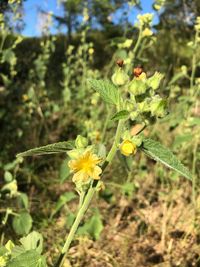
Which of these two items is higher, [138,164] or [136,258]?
[138,164]

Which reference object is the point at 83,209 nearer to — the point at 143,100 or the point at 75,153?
the point at 75,153

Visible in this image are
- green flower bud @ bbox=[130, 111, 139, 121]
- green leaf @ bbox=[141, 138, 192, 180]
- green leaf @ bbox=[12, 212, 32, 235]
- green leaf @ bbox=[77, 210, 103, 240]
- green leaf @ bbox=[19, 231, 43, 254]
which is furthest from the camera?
green leaf @ bbox=[77, 210, 103, 240]

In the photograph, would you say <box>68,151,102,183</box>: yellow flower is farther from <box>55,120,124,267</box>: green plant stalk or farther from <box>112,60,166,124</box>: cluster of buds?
<box>112,60,166,124</box>: cluster of buds

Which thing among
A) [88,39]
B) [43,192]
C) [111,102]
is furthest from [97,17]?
[111,102]

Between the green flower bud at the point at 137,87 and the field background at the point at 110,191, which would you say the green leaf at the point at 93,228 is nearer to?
the field background at the point at 110,191

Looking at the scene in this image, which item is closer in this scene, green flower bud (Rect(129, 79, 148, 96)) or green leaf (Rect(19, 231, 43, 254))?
green flower bud (Rect(129, 79, 148, 96))

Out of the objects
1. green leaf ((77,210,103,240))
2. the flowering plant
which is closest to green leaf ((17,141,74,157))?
the flowering plant

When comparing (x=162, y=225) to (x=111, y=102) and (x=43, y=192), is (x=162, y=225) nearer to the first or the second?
(x=43, y=192)
